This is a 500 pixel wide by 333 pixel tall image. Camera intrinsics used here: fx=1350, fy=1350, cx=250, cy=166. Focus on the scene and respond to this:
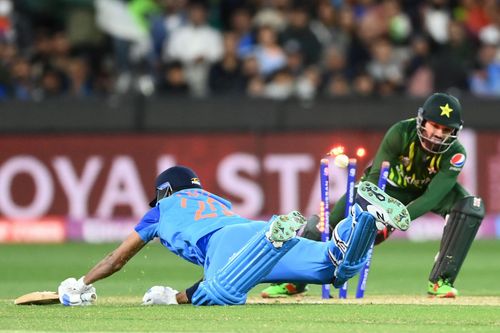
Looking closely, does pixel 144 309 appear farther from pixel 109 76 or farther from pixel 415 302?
pixel 109 76

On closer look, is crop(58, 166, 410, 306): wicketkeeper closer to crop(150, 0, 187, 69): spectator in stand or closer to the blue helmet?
the blue helmet

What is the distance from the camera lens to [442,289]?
10148 mm

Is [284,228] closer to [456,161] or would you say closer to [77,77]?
[456,161]

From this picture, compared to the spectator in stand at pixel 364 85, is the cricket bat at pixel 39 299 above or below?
below

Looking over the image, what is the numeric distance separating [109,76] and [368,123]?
372 cm

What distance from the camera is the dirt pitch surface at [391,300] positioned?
955cm

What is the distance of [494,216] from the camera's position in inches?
647

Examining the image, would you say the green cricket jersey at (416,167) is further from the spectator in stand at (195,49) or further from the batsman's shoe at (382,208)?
the spectator in stand at (195,49)

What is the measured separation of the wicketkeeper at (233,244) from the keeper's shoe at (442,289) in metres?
1.41

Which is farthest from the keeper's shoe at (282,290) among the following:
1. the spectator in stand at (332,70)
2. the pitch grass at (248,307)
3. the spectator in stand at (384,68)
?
the spectator in stand at (384,68)

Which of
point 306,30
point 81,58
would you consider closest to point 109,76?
point 81,58

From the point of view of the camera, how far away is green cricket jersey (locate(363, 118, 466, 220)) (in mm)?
9895

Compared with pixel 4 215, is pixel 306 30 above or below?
above

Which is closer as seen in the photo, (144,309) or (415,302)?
(144,309)
